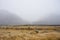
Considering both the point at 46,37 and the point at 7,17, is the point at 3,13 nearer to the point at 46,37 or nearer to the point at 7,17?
the point at 7,17

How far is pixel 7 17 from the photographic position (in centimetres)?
87

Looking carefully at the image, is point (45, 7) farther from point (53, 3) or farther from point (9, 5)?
point (9, 5)

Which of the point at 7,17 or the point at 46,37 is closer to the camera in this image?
the point at 46,37

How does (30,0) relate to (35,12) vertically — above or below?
above

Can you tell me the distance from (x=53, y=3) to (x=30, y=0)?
9.0 inches

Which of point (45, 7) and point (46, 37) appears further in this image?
point (45, 7)

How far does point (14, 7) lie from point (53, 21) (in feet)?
1.34

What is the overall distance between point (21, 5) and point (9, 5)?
0.11 metres

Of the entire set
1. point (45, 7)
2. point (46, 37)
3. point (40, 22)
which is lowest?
point (46, 37)

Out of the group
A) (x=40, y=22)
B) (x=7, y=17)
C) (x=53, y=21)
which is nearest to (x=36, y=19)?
(x=40, y=22)

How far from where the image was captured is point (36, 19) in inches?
34.6

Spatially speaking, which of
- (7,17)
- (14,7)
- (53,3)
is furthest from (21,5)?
(53,3)

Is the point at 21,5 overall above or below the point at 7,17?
above

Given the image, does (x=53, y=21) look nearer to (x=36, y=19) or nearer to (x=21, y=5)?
(x=36, y=19)
